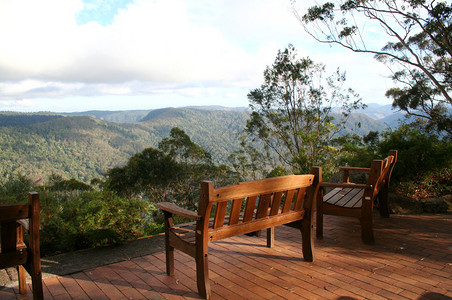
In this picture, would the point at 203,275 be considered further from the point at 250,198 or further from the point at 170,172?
the point at 170,172

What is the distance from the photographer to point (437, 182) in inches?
212

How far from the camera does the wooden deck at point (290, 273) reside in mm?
2447

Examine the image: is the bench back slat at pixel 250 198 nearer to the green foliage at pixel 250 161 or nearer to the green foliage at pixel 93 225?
the green foliage at pixel 93 225

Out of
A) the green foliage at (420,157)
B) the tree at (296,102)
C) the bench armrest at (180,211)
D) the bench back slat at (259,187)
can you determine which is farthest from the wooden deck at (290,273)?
the tree at (296,102)

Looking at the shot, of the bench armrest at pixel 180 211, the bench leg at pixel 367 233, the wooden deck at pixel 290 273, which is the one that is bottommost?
the wooden deck at pixel 290 273

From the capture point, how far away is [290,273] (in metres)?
2.82

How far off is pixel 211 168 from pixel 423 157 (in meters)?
19.3

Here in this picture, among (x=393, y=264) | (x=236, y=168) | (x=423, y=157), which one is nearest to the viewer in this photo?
(x=393, y=264)

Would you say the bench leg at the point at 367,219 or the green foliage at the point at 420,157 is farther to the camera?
the green foliage at the point at 420,157

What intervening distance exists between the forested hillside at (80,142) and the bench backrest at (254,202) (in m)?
40.6

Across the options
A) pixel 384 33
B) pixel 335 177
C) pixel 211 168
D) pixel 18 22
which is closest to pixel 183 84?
pixel 18 22

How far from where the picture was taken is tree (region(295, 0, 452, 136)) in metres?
12.9

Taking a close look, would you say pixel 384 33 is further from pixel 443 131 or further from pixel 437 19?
pixel 443 131

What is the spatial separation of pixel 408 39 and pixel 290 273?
17.1m
